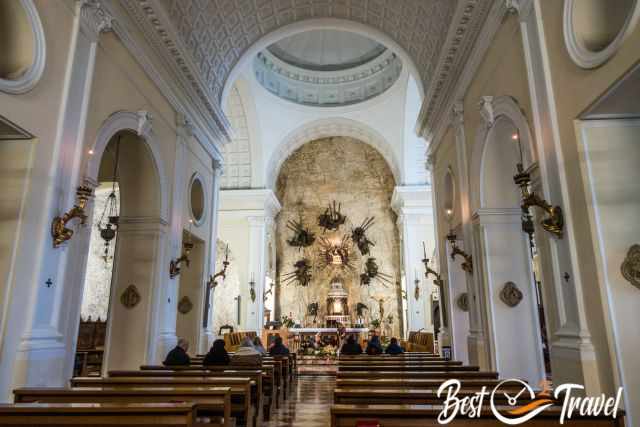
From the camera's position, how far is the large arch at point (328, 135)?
1798 centimetres

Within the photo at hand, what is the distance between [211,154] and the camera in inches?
425

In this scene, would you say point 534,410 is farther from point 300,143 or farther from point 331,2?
point 300,143

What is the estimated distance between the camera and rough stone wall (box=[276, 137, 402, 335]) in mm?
18859

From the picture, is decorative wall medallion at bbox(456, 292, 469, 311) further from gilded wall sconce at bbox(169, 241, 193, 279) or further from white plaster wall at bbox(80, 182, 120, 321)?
white plaster wall at bbox(80, 182, 120, 321)

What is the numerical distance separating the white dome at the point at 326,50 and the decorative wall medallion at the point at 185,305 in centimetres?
1116

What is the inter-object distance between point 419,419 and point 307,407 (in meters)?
4.53

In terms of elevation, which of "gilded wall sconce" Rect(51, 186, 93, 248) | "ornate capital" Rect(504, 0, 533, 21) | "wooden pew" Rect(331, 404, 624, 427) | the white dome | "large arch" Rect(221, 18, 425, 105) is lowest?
"wooden pew" Rect(331, 404, 624, 427)

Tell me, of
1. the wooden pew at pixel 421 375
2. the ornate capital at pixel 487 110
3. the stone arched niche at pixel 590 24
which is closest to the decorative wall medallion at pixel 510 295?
the wooden pew at pixel 421 375

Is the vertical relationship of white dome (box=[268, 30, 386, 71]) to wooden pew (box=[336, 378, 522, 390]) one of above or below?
above

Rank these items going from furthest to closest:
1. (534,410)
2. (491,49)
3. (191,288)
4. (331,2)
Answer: (331,2)
(191,288)
(491,49)
(534,410)

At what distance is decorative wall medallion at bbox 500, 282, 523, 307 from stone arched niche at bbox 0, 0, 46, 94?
6.87 m

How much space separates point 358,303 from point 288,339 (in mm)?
3931

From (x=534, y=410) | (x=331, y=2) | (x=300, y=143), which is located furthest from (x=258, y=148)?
(x=534, y=410)

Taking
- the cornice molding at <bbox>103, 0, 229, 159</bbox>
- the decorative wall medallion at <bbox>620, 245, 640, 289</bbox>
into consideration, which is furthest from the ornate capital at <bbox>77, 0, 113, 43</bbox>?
the decorative wall medallion at <bbox>620, 245, 640, 289</bbox>
